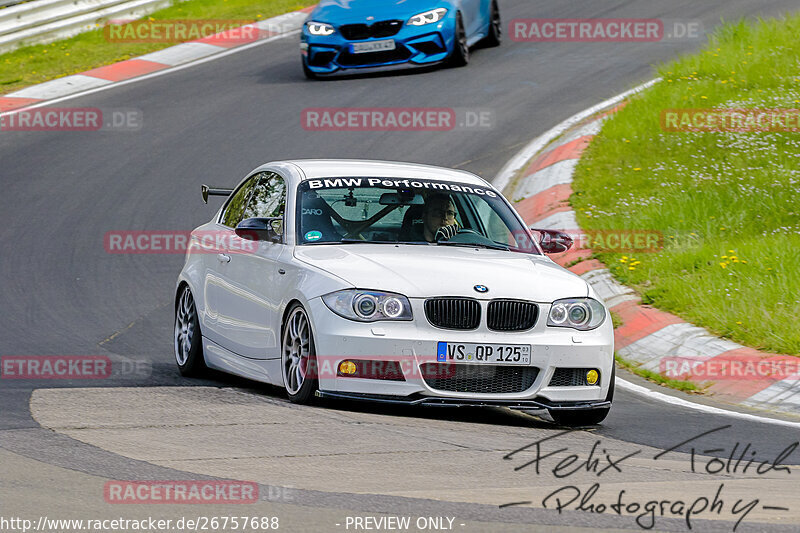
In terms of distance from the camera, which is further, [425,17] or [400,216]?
[425,17]

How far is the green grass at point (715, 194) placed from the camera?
10195mm

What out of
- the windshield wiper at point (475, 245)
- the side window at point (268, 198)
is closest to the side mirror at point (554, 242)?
the windshield wiper at point (475, 245)

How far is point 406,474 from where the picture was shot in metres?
6.09

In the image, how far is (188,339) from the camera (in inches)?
374

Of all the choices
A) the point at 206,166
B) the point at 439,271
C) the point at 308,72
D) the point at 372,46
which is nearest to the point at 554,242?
the point at 439,271

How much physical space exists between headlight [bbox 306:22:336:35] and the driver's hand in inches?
390

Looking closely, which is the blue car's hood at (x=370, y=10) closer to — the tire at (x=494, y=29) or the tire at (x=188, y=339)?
the tire at (x=494, y=29)

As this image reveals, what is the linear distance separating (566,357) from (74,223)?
25.7 feet

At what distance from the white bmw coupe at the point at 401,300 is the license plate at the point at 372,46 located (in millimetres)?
9258

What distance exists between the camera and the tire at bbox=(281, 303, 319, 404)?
297 inches

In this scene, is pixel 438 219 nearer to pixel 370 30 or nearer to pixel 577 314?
pixel 577 314

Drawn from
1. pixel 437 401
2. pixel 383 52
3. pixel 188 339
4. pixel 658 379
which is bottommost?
pixel 658 379

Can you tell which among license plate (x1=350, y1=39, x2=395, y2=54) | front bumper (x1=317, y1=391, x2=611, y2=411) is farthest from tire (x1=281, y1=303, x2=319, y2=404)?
license plate (x1=350, y1=39, x2=395, y2=54)

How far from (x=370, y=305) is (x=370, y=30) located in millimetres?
11259
